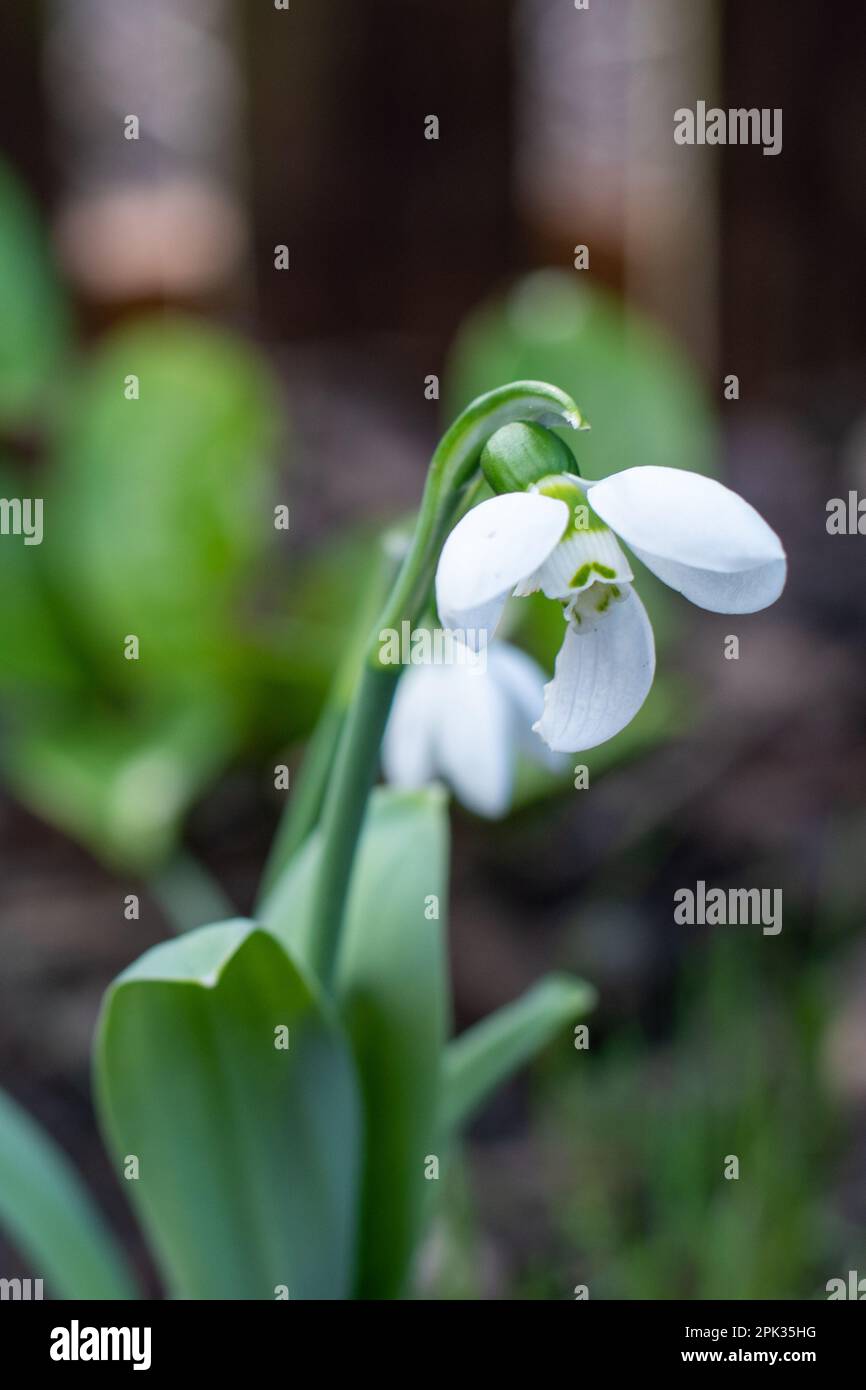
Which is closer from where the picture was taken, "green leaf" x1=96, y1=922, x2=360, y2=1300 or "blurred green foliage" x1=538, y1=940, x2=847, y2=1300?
"green leaf" x1=96, y1=922, x2=360, y2=1300

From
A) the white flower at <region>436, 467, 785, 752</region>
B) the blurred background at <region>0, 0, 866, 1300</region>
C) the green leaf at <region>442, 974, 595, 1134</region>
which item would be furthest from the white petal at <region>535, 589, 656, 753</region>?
the blurred background at <region>0, 0, 866, 1300</region>

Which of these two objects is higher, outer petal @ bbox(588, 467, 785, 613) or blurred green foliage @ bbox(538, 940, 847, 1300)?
outer petal @ bbox(588, 467, 785, 613)

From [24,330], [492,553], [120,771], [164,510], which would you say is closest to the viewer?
[492,553]

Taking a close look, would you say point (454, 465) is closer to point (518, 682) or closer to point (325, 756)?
point (325, 756)

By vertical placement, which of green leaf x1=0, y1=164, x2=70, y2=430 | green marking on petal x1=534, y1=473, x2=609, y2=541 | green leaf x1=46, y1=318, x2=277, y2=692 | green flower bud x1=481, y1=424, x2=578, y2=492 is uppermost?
green leaf x1=0, y1=164, x2=70, y2=430

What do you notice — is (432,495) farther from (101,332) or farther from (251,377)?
(101,332)

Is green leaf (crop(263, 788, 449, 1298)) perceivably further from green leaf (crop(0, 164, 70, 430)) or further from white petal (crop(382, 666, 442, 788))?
green leaf (crop(0, 164, 70, 430))

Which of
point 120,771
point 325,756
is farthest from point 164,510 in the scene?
point 325,756
